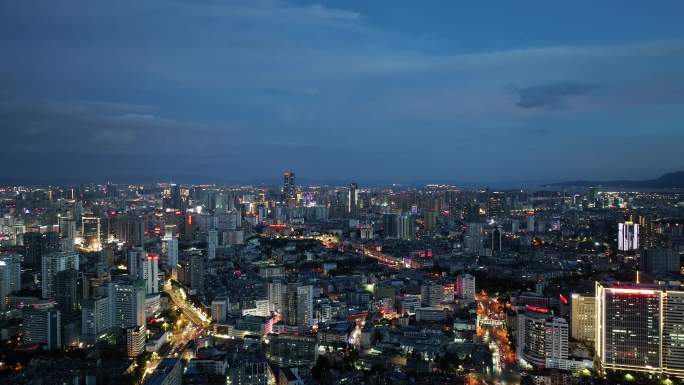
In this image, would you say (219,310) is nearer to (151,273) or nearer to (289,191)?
(151,273)

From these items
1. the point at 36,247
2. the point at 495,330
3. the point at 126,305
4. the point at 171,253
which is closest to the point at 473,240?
the point at 495,330

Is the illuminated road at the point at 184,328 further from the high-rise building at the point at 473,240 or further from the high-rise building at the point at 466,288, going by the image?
the high-rise building at the point at 473,240

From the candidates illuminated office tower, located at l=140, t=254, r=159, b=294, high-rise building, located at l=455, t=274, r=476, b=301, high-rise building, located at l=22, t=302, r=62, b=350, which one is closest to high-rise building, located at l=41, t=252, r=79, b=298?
illuminated office tower, located at l=140, t=254, r=159, b=294

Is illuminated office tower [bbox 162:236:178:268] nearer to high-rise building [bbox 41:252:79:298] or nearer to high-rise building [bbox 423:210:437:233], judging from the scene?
high-rise building [bbox 41:252:79:298]

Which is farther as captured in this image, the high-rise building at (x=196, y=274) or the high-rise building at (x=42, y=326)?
the high-rise building at (x=196, y=274)

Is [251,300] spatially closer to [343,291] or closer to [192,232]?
[343,291]

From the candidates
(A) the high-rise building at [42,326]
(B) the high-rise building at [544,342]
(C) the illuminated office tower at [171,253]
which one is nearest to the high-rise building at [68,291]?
(A) the high-rise building at [42,326]

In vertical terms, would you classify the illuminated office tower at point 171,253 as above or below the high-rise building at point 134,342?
above
